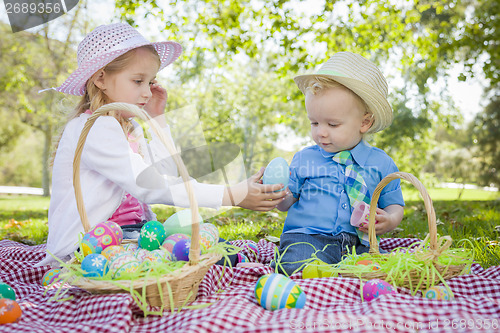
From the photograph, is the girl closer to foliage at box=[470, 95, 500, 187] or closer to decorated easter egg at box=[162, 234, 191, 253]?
decorated easter egg at box=[162, 234, 191, 253]

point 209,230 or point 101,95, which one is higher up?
Answer: point 101,95

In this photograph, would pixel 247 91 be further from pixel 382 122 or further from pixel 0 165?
pixel 382 122

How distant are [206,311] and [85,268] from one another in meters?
0.56

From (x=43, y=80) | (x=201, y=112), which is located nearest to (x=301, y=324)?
(x=43, y=80)

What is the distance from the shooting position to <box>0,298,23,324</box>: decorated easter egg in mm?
1619

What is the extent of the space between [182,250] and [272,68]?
48.9ft

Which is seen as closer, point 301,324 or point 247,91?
point 301,324

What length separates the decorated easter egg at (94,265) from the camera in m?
1.73

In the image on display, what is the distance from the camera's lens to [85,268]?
175 centimetres

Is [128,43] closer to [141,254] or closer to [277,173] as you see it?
[277,173]

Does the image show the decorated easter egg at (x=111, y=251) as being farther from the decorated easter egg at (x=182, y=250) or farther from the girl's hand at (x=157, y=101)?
the girl's hand at (x=157, y=101)

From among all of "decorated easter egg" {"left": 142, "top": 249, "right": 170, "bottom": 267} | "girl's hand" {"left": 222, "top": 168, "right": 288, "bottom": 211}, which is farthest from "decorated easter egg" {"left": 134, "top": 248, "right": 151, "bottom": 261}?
"girl's hand" {"left": 222, "top": 168, "right": 288, "bottom": 211}

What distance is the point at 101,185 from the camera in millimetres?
2326

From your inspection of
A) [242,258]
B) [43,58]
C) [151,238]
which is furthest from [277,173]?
[43,58]
